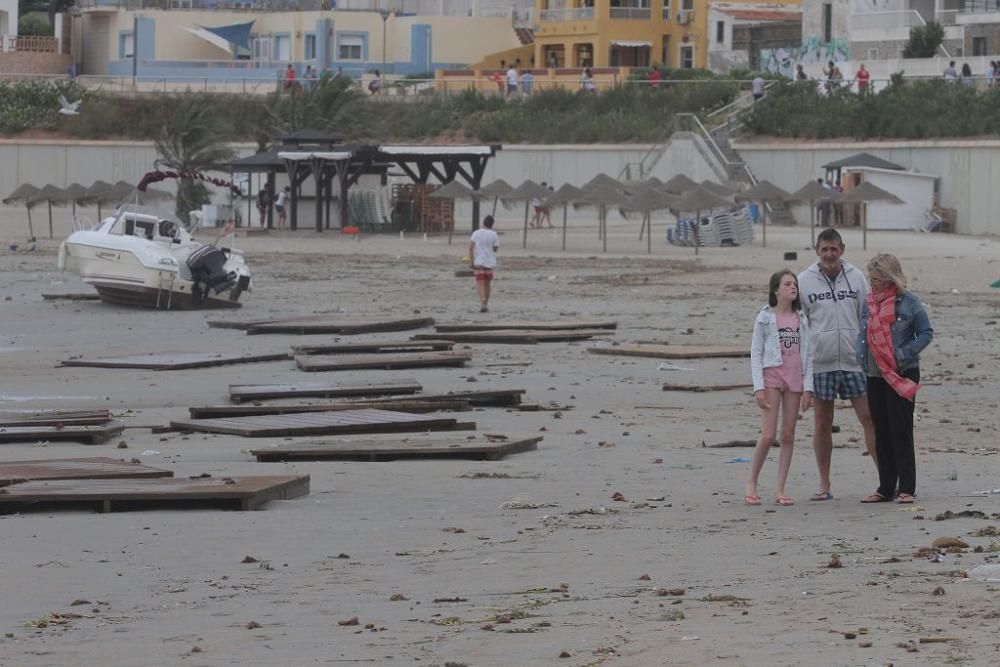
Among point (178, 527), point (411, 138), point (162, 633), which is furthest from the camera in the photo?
point (411, 138)

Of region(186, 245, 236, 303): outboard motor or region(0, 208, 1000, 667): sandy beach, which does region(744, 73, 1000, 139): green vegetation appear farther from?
region(0, 208, 1000, 667): sandy beach

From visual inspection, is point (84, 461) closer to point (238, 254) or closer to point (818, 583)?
point (818, 583)

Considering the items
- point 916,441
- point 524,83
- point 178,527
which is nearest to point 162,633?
point 178,527

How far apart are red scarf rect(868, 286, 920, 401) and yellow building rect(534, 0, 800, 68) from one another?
7896 centimetres

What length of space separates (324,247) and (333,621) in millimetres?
41074

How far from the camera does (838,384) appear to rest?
10.5m

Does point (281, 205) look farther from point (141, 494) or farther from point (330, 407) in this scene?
point (141, 494)

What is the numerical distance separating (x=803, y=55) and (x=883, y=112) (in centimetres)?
1955

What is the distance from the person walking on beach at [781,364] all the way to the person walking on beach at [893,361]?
0.35m

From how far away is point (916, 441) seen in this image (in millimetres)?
13625

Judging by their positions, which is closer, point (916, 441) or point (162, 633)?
point (162, 633)

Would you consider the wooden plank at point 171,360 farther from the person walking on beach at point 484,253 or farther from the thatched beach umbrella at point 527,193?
the thatched beach umbrella at point 527,193

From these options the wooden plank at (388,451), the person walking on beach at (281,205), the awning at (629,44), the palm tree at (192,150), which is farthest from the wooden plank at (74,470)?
the awning at (629,44)

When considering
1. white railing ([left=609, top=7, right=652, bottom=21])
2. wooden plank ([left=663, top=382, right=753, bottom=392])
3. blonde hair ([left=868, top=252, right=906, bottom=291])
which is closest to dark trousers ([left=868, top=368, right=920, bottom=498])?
blonde hair ([left=868, top=252, right=906, bottom=291])
